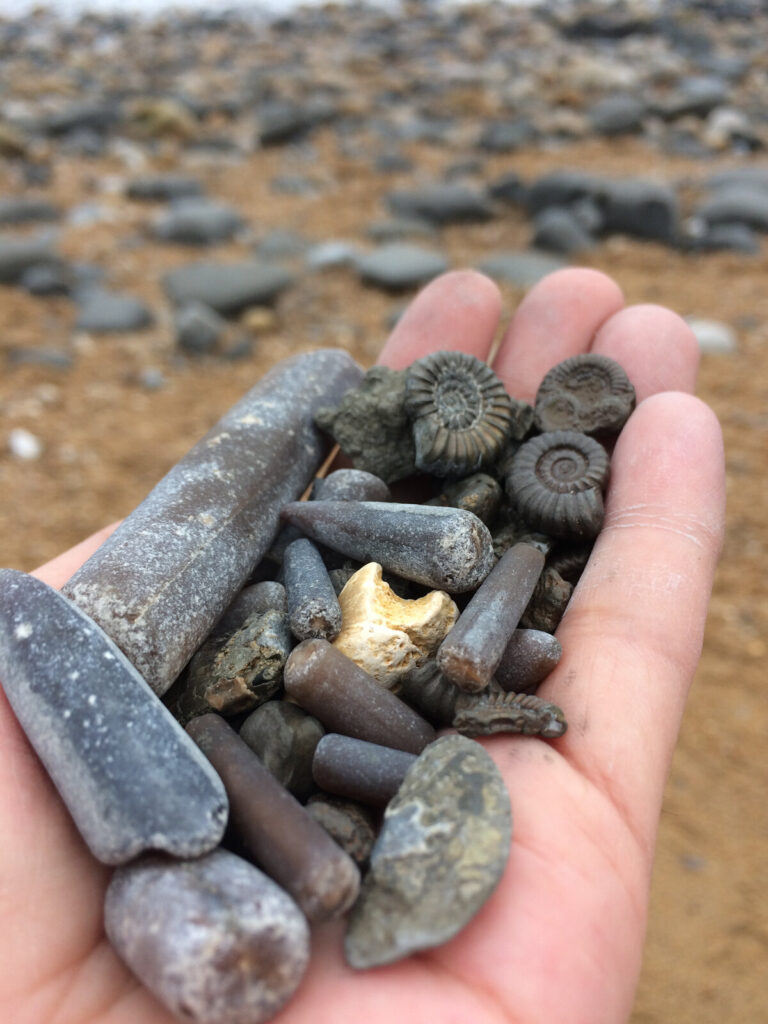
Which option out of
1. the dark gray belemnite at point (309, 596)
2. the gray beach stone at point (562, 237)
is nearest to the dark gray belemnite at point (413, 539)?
the dark gray belemnite at point (309, 596)

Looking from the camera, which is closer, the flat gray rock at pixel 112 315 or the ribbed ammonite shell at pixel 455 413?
the ribbed ammonite shell at pixel 455 413

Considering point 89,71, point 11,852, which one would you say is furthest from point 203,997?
point 89,71

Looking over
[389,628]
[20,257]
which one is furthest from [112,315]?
[389,628]

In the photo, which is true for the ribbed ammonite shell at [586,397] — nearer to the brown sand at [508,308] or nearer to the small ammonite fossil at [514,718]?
the small ammonite fossil at [514,718]

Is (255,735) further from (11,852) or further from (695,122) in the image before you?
(695,122)

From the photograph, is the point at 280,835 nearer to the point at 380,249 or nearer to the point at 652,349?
the point at 652,349

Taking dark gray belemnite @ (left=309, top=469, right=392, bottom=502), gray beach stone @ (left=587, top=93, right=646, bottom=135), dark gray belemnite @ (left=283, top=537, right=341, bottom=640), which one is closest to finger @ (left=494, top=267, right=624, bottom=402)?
dark gray belemnite @ (left=309, top=469, right=392, bottom=502)

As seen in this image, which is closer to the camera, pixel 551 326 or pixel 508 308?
pixel 551 326
